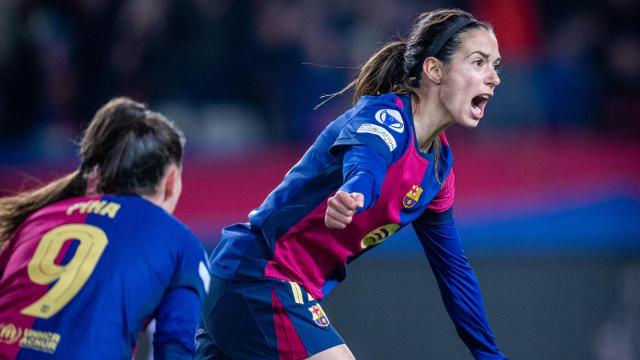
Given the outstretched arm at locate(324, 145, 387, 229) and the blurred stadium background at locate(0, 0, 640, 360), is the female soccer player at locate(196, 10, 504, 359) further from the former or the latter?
the blurred stadium background at locate(0, 0, 640, 360)

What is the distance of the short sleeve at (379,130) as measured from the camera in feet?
11.0

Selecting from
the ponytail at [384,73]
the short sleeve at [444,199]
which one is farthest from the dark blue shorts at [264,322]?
the ponytail at [384,73]

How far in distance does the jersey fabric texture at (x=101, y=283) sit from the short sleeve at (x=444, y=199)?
0.88m

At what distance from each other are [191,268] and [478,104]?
1.17 meters

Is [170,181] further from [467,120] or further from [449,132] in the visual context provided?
[449,132]

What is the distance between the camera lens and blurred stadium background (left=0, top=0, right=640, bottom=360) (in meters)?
6.91

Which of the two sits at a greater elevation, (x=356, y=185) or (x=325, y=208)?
(x=356, y=185)

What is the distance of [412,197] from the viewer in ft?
11.8

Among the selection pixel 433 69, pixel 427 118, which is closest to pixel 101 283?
pixel 427 118

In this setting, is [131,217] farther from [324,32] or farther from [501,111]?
[324,32]

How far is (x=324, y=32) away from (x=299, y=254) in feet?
17.0

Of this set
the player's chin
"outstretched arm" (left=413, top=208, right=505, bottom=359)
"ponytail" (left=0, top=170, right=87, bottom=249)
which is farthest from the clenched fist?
"ponytail" (left=0, top=170, right=87, bottom=249)

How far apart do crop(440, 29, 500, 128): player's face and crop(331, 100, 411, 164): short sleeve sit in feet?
0.75

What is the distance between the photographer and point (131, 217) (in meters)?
3.31
